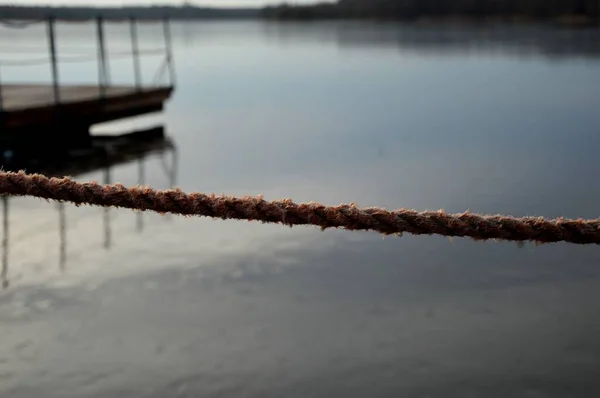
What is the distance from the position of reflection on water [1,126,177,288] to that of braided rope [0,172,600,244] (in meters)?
8.41

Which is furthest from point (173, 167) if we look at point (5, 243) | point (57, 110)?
point (5, 243)

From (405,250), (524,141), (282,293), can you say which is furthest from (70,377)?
(524,141)

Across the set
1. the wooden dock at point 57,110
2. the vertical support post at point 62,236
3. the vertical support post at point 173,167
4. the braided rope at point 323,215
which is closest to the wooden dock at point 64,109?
the wooden dock at point 57,110

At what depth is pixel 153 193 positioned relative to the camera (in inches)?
101

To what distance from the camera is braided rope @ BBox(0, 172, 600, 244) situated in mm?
2342

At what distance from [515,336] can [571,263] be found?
2.89 metres

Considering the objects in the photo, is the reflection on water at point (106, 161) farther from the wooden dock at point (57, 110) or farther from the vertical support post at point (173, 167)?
the wooden dock at point (57, 110)

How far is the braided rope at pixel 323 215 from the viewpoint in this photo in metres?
2.34

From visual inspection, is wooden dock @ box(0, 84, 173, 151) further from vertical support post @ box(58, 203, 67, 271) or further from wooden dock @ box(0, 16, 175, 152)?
vertical support post @ box(58, 203, 67, 271)

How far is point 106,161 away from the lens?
60.4 feet

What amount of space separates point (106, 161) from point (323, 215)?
16717 mm

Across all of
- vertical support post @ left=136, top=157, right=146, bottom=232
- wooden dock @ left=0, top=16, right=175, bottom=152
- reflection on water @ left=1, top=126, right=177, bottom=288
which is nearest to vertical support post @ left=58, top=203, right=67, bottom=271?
reflection on water @ left=1, top=126, right=177, bottom=288

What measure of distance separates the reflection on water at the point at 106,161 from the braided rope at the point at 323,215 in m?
8.41

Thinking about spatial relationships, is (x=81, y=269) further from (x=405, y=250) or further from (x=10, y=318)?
(x=405, y=250)
